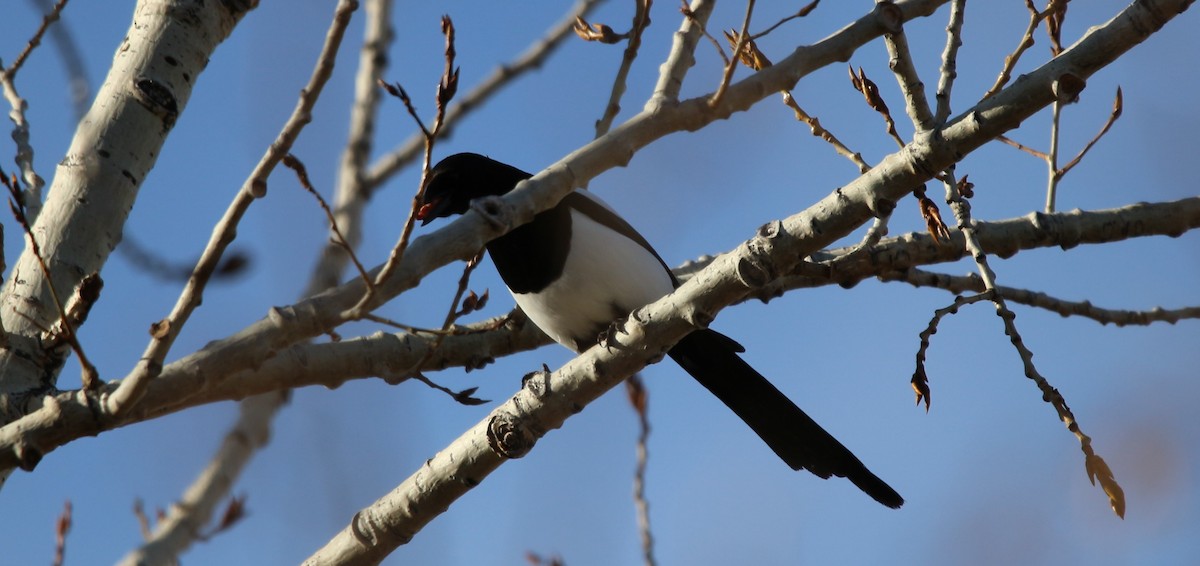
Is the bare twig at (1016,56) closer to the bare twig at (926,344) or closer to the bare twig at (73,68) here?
the bare twig at (926,344)

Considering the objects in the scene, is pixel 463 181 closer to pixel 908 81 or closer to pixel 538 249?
pixel 538 249

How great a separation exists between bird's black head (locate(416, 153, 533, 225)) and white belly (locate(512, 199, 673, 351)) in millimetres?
471

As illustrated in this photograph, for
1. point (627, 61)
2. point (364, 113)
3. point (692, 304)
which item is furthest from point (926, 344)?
point (364, 113)

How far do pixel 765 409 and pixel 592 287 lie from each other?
72cm

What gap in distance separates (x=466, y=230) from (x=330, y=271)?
6.73 ft

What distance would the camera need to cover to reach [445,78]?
201 centimetres

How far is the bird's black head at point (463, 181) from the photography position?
4082 millimetres

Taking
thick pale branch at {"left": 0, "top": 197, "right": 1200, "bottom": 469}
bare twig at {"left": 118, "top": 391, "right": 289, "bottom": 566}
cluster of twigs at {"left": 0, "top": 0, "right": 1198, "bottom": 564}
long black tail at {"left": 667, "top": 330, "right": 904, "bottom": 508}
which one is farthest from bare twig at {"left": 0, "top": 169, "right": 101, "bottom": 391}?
long black tail at {"left": 667, "top": 330, "right": 904, "bottom": 508}

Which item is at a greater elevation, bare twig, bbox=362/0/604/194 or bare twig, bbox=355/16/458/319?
bare twig, bbox=362/0/604/194

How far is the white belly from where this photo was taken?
3699mm

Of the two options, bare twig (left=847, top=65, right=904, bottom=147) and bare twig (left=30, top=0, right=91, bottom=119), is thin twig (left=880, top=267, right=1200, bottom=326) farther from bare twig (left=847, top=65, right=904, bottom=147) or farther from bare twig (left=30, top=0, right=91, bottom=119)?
bare twig (left=30, top=0, right=91, bottom=119)

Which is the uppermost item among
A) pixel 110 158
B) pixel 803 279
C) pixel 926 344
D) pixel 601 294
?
pixel 110 158

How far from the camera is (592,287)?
12.2ft

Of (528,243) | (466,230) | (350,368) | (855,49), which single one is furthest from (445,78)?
(528,243)
